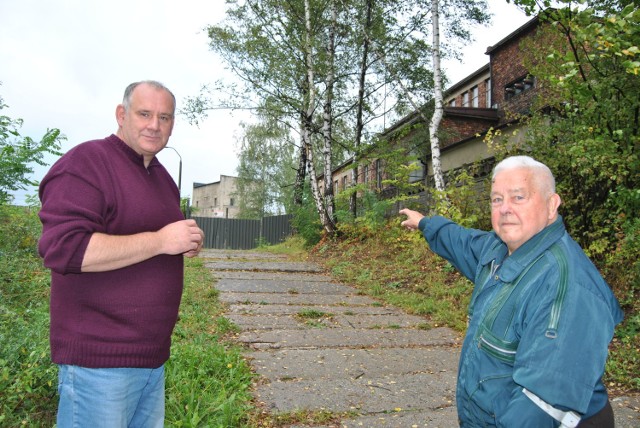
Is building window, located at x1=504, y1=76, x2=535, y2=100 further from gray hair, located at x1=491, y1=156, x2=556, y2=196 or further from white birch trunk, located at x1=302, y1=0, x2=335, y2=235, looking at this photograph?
gray hair, located at x1=491, y1=156, x2=556, y2=196

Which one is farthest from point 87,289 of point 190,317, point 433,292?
point 433,292

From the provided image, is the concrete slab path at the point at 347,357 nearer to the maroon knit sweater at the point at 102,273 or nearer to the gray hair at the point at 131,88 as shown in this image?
the maroon knit sweater at the point at 102,273

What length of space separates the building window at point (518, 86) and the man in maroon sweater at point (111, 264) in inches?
812

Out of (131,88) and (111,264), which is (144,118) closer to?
(131,88)

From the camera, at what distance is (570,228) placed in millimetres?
7016

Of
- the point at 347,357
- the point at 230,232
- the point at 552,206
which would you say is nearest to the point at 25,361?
the point at 347,357

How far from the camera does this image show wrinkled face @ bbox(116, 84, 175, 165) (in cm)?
203

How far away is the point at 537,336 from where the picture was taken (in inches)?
63.7

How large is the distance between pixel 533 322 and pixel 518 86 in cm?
2171

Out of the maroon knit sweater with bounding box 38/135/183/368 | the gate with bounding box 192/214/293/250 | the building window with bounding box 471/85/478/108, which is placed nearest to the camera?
the maroon knit sweater with bounding box 38/135/183/368

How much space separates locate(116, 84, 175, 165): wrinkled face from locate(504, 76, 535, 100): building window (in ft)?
67.2

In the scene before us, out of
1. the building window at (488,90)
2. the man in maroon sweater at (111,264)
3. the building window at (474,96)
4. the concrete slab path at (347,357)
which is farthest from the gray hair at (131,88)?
the building window at (474,96)

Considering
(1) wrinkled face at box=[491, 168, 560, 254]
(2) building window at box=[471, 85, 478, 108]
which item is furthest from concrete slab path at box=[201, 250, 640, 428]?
(2) building window at box=[471, 85, 478, 108]

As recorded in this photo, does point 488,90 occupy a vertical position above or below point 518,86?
above
